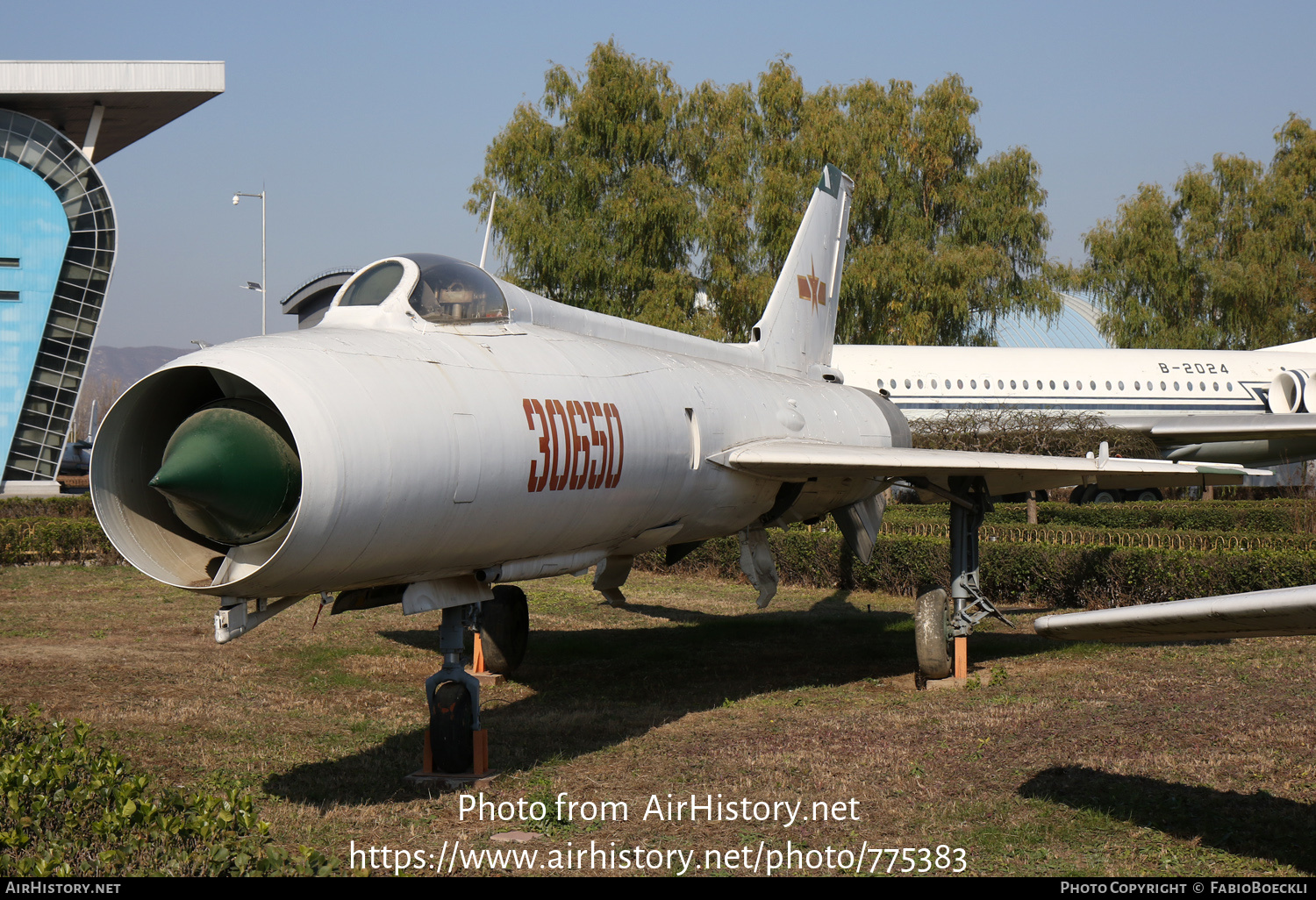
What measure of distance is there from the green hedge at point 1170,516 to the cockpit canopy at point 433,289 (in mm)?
14075

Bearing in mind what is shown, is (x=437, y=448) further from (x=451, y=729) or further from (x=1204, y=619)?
(x=1204, y=619)

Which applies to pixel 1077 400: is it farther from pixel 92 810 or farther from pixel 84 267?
pixel 84 267

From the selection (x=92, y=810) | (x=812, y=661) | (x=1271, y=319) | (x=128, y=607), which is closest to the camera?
(x=92, y=810)

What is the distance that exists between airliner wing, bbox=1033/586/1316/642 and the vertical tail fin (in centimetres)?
808

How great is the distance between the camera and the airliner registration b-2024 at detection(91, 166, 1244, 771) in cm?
552

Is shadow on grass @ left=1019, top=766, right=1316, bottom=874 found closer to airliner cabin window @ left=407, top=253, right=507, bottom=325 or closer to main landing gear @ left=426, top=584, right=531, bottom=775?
main landing gear @ left=426, top=584, right=531, bottom=775

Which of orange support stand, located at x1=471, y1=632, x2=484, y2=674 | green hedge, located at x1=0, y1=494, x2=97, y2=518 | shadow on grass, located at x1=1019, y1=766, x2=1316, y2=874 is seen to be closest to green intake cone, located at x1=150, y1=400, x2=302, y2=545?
shadow on grass, located at x1=1019, y1=766, x2=1316, y2=874

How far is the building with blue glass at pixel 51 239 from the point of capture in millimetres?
36844

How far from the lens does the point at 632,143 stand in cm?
3531

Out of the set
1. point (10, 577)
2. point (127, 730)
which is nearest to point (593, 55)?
point (10, 577)

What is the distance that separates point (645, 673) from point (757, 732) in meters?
3.05

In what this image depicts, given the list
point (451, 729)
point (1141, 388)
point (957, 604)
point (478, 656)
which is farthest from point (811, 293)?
point (1141, 388)

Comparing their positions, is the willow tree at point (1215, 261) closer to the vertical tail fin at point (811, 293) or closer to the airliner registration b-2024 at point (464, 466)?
the vertical tail fin at point (811, 293)
